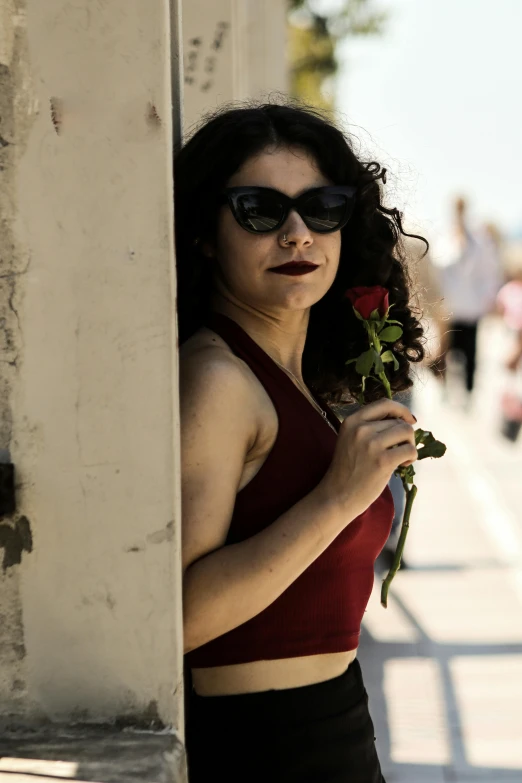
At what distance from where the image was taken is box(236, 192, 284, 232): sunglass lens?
201 cm

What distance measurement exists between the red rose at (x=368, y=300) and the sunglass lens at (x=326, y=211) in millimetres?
169

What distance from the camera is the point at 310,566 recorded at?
1.96 metres

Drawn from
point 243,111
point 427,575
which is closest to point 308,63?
point 427,575

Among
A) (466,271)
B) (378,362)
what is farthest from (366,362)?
(466,271)

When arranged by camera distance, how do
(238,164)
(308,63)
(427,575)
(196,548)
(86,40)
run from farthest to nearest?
(308,63) < (427,575) < (238,164) < (196,548) < (86,40)

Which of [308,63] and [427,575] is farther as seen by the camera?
[308,63]

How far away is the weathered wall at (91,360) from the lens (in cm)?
159

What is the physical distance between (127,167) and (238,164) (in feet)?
1.64

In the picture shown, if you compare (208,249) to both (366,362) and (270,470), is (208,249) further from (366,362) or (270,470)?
(270,470)

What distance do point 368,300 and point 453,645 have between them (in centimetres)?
343

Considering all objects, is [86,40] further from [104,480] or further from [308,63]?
[308,63]

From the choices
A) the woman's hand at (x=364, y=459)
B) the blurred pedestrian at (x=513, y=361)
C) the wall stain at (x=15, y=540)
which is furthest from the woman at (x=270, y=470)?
the blurred pedestrian at (x=513, y=361)

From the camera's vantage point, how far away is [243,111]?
216 cm

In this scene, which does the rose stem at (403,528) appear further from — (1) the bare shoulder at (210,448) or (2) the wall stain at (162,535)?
(2) the wall stain at (162,535)
